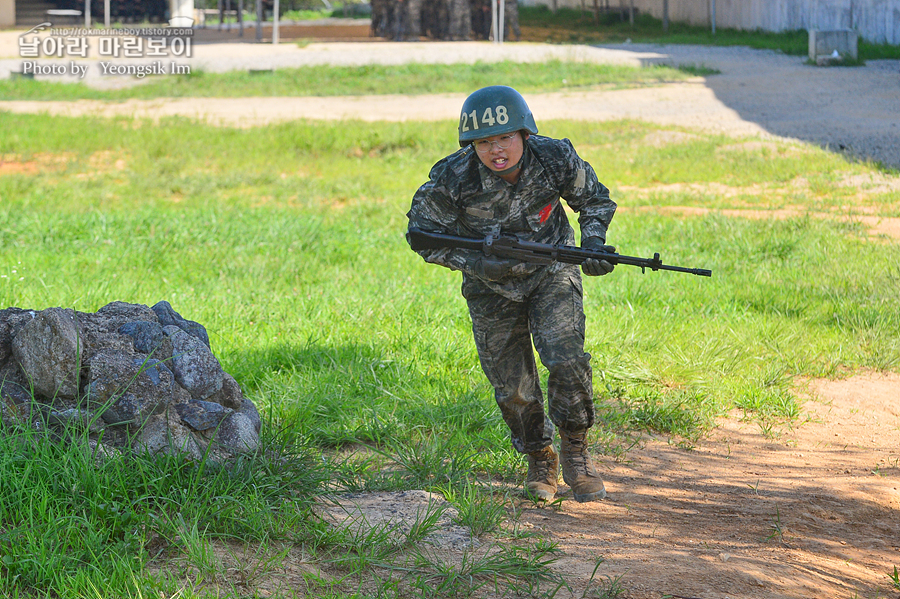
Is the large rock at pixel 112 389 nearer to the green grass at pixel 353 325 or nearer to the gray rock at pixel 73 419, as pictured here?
the gray rock at pixel 73 419

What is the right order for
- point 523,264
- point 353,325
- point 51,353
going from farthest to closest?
point 353,325 → point 523,264 → point 51,353

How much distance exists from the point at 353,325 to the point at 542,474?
2.42 metres

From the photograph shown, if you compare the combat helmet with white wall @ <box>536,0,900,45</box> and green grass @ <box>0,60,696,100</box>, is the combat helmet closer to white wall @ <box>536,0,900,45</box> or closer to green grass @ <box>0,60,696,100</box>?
green grass @ <box>0,60,696,100</box>

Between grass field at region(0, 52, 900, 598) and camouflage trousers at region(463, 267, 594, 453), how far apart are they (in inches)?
14.2

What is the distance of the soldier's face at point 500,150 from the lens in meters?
3.36

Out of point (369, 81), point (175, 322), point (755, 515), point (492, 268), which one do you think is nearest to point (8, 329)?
point (175, 322)

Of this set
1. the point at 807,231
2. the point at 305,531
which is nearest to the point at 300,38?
the point at 807,231

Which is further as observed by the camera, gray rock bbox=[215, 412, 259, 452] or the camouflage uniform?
the camouflage uniform

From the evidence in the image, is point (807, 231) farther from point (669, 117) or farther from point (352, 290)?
point (669, 117)

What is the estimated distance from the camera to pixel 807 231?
8.20m

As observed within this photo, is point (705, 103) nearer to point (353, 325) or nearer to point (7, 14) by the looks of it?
point (353, 325)

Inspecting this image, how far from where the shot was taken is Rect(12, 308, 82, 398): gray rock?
125 inches

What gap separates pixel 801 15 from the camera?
78.1 feet

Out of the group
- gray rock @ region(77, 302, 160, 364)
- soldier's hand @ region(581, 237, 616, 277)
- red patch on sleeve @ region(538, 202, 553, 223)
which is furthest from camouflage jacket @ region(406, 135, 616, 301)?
gray rock @ region(77, 302, 160, 364)
